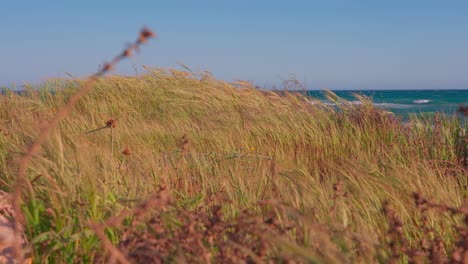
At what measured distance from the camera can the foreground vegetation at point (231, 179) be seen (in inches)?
68.7

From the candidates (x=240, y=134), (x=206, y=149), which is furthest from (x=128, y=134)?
(x=240, y=134)

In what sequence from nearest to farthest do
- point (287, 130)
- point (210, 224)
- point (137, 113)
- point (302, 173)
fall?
point (210, 224) < point (302, 173) < point (287, 130) < point (137, 113)

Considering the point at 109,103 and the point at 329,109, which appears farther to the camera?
the point at 109,103

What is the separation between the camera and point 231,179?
323cm

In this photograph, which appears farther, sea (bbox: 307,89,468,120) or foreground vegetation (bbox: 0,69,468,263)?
sea (bbox: 307,89,468,120)

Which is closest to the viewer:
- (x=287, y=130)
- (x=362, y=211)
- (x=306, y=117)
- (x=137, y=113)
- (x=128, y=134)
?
(x=362, y=211)

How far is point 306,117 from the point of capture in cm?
554

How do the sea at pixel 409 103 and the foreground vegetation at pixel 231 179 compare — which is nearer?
the foreground vegetation at pixel 231 179

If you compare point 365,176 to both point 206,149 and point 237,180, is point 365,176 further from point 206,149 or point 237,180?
point 206,149

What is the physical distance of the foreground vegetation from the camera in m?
1.74

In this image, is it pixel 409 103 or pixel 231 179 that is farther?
pixel 409 103

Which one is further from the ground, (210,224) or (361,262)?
(210,224)

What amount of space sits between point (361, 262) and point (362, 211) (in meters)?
0.77

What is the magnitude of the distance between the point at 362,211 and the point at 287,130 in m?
2.59
